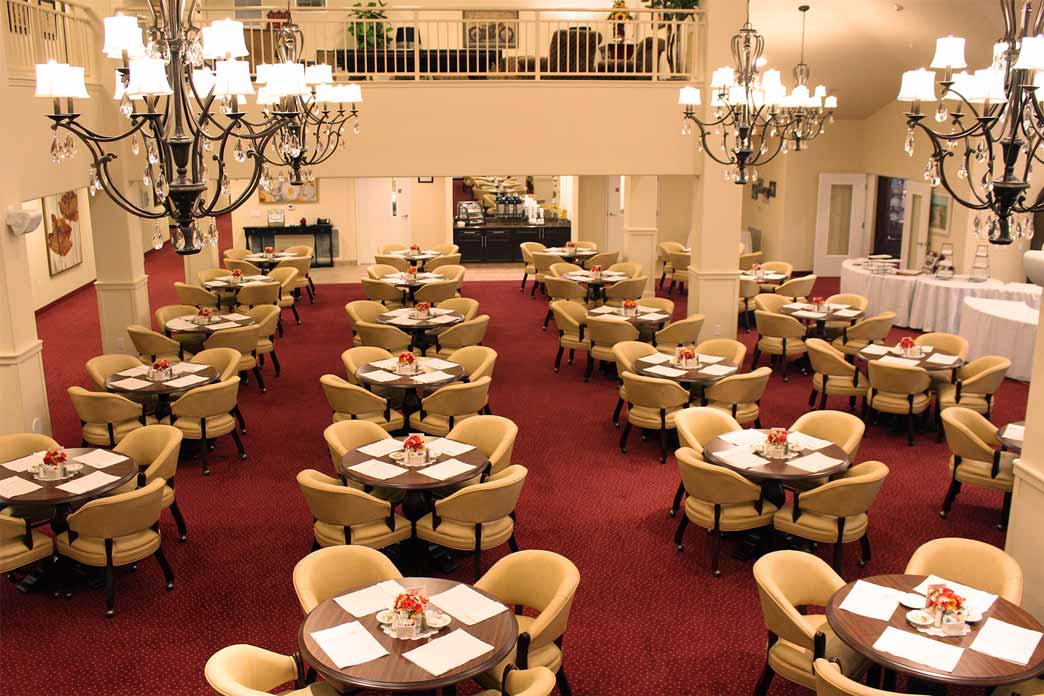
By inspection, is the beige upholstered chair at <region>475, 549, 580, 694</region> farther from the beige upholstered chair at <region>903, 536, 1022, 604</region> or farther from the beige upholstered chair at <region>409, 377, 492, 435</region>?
the beige upholstered chair at <region>409, 377, 492, 435</region>

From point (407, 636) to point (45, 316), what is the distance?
40.7ft

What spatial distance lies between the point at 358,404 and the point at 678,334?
3.92m

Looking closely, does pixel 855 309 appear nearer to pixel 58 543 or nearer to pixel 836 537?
pixel 836 537

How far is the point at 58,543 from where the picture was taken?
6289 millimetres

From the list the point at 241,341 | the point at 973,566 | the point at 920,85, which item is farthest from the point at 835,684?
the point at 241,341

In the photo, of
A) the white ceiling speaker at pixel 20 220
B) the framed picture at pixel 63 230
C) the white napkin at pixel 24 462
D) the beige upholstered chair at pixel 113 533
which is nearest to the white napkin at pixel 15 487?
the white napkin at pixel 24 462

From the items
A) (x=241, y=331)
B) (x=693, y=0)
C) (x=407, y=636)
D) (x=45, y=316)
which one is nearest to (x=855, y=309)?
(x=693, y=0)

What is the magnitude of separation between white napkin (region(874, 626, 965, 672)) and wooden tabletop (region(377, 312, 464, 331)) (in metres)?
6.97

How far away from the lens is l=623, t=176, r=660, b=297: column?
15578mm

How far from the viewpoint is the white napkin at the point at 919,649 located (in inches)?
170

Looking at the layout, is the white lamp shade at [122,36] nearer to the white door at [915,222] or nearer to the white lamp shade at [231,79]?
the white lamp shade at [231,79]

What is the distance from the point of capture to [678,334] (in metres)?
10.8

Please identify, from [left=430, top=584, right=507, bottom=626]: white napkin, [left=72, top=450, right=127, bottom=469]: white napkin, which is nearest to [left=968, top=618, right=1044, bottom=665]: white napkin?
[left=430, top=584, right=507, bottom=626]: white napkin

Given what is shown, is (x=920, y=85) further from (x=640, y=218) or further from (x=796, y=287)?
(x=640, y=218)
